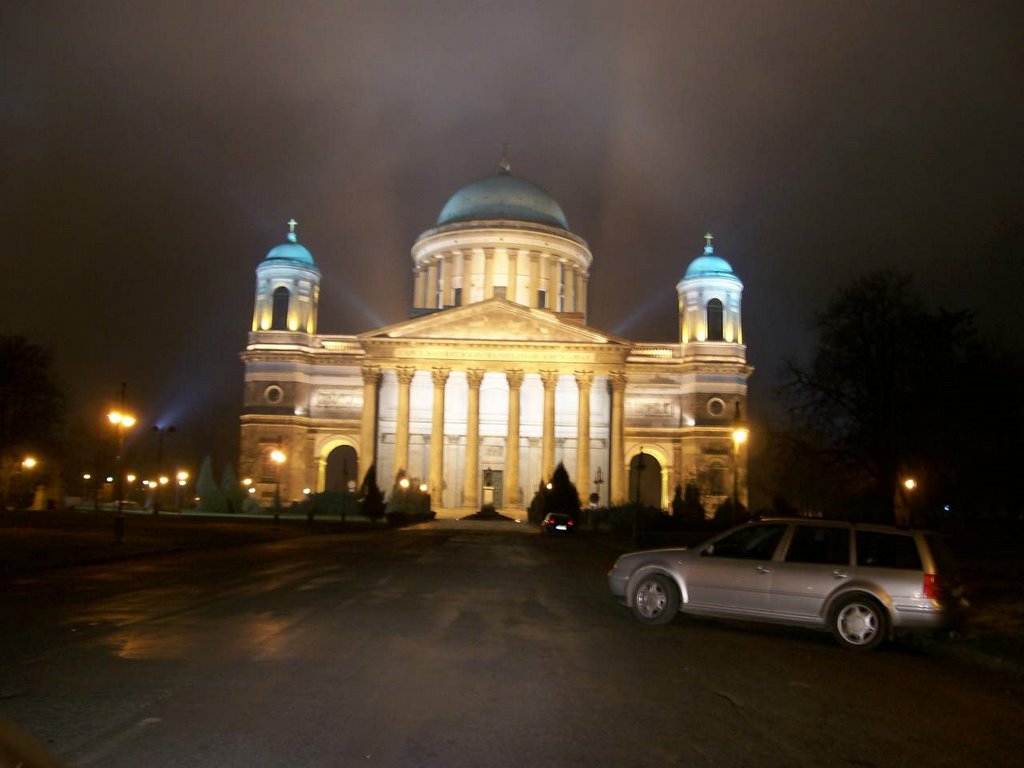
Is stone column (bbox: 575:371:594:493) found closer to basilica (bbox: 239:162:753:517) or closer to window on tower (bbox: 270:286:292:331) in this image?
basilica (bbox: 239:162:753:517)

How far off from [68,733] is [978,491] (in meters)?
54.8

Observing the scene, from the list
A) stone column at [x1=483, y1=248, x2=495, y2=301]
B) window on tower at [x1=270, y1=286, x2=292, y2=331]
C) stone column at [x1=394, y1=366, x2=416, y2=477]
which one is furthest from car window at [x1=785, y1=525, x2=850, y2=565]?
stone column at [x1=483, y1=248, x2=495, y2=301]

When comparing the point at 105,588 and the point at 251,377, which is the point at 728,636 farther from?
the point at 251,377

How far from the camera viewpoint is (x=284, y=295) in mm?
84688

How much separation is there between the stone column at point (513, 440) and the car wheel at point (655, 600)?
6013 cm

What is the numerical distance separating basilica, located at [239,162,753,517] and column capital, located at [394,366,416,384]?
117 mm

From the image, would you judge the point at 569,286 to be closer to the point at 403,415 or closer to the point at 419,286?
the point at 419,286

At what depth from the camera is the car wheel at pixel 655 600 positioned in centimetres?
1401

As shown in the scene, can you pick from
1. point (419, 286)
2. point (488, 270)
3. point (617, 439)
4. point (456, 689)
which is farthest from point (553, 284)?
point (456, 689)

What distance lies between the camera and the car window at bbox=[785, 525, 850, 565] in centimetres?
1302

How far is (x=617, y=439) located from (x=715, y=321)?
15.7 meters

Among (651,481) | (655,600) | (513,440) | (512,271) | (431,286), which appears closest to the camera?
(655,600)

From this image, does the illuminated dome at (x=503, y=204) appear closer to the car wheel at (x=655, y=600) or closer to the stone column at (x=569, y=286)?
the stone column at (x=569, y=286)

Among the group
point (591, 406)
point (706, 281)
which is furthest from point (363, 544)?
point (706, 281)
